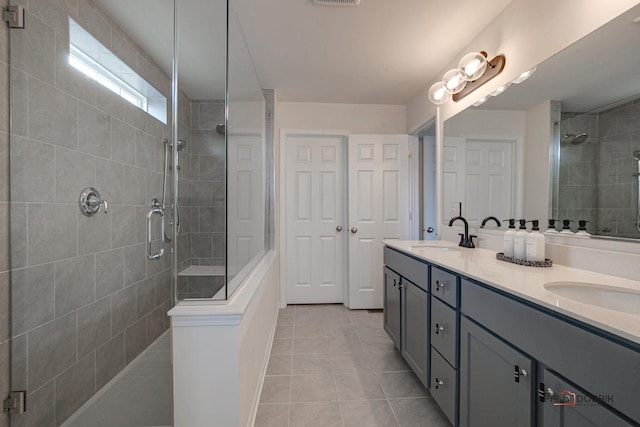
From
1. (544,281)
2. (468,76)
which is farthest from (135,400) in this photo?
(468,76)

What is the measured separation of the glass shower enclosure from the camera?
45.9 inches

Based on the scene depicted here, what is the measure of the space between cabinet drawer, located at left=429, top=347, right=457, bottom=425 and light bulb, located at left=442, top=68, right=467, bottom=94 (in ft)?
6.13

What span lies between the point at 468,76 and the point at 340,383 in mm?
2295

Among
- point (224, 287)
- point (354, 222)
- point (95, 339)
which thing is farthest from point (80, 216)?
point (354, 222)

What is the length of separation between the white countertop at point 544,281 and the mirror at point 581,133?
0.76ft

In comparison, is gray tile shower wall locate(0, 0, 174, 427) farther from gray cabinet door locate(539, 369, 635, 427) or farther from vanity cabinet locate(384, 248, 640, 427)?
gray cabinet door locate(539, 369, 635, 427)

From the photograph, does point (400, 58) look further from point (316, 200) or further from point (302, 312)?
point (302, 312)

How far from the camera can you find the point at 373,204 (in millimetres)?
3115

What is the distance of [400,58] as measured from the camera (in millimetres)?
2268

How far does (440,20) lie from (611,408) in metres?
2.10

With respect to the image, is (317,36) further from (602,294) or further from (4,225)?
(602,294)

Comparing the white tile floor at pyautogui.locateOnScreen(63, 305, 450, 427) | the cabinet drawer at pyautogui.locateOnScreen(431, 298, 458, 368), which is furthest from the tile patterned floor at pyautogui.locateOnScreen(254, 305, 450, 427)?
the cabinet drawer at pyautogui.locateOnScreen(431, 298, 458, 368)

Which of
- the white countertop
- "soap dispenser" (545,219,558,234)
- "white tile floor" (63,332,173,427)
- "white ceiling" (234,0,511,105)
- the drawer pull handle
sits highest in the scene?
"white ceiling" (234,0,511,105)

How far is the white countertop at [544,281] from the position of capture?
0.64 meters
